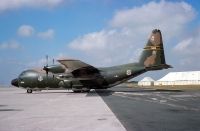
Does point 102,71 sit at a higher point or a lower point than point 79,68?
lower

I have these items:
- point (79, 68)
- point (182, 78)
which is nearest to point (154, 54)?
point (79, 68)

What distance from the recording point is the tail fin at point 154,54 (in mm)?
42125

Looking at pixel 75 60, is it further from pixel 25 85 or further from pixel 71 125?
pixel 71 125

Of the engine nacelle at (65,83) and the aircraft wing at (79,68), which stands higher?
the aircraft wing at (79,68)

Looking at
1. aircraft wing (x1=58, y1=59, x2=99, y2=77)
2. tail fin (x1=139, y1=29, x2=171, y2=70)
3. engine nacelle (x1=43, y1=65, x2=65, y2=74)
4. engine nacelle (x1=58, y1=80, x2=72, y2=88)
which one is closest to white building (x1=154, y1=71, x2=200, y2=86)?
tail fin (x1=139, y1=29, x2=171, y2=70)

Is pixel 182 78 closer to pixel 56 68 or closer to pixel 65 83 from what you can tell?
pixel 65 83

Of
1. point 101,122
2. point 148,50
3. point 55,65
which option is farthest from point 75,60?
point 101,122

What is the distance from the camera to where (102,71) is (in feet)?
139

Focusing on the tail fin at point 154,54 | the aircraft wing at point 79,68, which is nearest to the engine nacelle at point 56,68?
the aircraft wing at point 79,68

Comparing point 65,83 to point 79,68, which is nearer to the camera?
point 79,68

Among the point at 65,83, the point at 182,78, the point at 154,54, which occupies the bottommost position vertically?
the point at 65,83

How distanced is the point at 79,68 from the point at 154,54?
10.4 metres

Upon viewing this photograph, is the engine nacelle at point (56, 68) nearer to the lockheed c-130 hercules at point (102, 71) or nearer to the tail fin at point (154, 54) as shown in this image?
the lockheed c-130 hercules at point (102, 71)

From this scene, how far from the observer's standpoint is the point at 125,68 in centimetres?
4212
